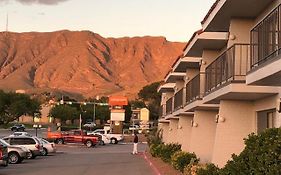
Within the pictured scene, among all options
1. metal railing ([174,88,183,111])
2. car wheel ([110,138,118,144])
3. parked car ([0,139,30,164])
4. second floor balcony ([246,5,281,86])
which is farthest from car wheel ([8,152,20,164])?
car wheel ([110,138,118,144])

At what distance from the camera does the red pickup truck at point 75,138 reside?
64625mm

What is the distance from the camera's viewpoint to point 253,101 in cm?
1883

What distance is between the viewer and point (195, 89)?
86.9 ft

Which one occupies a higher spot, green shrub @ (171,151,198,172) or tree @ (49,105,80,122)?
tree @ (49,105,80,122)

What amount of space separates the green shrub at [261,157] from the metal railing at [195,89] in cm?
1362

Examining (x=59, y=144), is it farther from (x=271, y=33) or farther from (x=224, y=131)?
(x=271, y=33)

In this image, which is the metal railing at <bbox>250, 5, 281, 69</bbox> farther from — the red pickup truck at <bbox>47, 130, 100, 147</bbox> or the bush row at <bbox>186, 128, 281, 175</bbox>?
the red pickup truck at <bbox>47, 130, 100, 147</bbox>

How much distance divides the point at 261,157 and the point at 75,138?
5693 centimetres

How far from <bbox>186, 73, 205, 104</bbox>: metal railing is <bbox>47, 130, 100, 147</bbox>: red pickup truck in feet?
120

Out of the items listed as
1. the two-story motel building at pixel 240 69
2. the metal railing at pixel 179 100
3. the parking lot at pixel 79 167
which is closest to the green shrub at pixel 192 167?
the two-story motel building at pixel 240 69

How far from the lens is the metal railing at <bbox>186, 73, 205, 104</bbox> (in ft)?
81.9

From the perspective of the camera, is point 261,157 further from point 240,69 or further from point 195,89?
point 195,89

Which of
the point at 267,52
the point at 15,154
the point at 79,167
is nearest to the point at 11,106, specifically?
the point at 15,154

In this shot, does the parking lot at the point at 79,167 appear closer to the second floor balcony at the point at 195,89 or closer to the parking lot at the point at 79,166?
the parking lot at the point at 79,166
